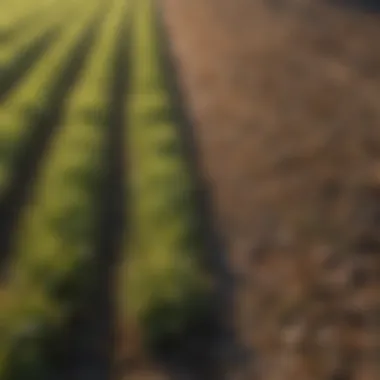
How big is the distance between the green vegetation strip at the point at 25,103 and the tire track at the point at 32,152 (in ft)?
0.23

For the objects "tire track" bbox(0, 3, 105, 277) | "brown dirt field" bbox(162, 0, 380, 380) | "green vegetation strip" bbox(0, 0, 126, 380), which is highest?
"green vegetation strip" bbox(0, 0, 126, 380)

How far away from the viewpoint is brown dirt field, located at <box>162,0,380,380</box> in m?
5.86

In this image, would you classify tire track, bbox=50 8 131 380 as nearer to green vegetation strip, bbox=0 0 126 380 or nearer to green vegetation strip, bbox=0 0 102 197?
green vegetation strip, bbox=0 0 126 380

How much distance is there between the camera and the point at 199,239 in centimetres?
694

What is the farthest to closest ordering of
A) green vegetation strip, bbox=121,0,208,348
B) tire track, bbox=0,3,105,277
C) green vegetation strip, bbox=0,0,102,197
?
1. green vegetation strip, bbox=0,0,102,197
2. tire track, bbox=0,3,105,277
3. green vegetation strip, bbox=121,0,208,348

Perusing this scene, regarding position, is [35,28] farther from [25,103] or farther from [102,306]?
[102,306]

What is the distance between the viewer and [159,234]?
6.80 metres

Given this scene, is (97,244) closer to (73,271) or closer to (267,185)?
(73,271)

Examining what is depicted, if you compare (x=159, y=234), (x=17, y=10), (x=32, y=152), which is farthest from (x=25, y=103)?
(x=17, y=10)

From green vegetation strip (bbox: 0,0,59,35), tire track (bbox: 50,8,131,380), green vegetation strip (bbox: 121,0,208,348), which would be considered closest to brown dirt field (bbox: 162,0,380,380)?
green vegetation strip (bbox: 121,0,208,348)

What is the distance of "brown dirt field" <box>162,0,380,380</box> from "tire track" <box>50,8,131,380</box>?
943 millimetres

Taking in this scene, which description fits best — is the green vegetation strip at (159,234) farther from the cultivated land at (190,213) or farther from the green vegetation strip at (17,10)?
the green vegetation strip at (17,10)

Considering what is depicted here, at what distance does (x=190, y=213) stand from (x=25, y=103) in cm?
362

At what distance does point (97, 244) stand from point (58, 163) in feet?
5.40
